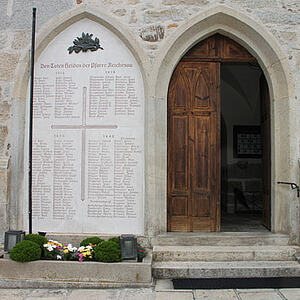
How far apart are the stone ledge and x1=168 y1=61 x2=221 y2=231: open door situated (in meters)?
1.22

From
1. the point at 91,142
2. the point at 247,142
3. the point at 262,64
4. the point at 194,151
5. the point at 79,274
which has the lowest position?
the point at 79,274

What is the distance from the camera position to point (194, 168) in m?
4.82

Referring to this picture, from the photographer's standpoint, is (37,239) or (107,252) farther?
(37,239)

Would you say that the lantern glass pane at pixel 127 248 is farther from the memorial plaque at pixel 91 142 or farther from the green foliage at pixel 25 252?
the green foliage at pixel 25 252

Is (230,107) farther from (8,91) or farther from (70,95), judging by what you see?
(8,91)

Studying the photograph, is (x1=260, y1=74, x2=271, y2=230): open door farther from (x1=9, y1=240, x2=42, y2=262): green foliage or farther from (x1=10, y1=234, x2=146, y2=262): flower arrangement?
(x1=9, y1=240, x2=42, y2=262): green foliage

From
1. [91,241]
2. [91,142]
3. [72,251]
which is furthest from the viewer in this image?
[91,142]

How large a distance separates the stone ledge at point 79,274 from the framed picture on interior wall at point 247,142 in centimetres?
564

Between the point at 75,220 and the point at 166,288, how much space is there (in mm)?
1671

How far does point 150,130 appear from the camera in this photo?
4508 millimetres

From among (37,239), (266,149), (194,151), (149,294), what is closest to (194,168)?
(194,151)

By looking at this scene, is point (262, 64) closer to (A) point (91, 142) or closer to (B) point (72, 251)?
(A) point (91, 142)

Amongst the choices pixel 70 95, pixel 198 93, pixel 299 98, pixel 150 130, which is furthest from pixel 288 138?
pixel 70 95

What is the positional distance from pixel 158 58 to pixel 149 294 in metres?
2.95
